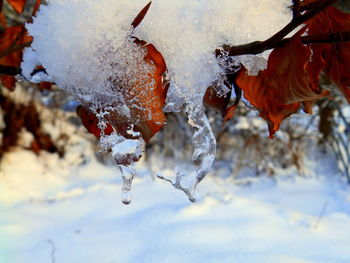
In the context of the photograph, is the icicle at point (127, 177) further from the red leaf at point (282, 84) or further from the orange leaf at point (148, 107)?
the red leaf at point (282, 84)

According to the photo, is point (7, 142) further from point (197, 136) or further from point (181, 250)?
point (197, 136)

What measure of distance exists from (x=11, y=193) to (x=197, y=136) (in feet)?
7.40

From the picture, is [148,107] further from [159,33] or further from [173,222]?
[173,222]

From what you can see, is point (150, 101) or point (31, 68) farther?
point (31, 68)

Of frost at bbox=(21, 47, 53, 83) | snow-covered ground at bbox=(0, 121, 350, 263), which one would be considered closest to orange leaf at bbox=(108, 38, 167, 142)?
frost at bbox=(21, 47, 53, 83)

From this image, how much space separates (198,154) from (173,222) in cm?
101

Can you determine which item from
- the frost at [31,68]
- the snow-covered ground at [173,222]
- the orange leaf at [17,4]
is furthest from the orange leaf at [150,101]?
A: the snow-covered ground at [173,222]

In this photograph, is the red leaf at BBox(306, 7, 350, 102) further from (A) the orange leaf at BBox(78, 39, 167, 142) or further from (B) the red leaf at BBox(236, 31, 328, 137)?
(A) the orange leaf at BBox(78, 39, 167, 142)

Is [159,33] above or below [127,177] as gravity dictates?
above

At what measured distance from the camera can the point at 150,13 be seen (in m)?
0.39

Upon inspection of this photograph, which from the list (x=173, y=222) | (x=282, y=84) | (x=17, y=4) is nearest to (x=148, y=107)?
(x=282, y=84)

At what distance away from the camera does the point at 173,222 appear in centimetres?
137

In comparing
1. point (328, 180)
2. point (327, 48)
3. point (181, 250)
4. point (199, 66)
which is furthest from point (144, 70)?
point (328, 180)

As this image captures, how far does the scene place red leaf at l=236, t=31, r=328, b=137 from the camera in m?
0.33
